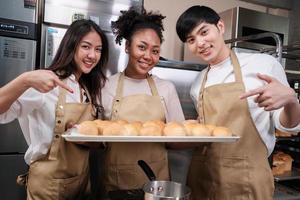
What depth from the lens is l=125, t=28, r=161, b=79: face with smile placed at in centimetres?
136

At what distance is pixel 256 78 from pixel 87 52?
2.34 ft

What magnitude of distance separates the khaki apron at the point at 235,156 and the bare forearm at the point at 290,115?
0.47ft

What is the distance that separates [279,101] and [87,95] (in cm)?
78

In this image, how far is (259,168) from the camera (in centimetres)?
121

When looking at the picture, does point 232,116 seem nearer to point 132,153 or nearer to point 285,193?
point 132,153

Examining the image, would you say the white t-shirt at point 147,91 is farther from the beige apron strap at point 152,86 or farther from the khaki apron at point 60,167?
the khaki apron at point 60,167

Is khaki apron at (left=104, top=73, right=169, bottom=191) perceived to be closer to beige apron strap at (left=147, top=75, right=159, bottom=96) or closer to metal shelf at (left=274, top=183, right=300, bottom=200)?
beige apron strap at (left=147, top=75, right=159, bottom=96)

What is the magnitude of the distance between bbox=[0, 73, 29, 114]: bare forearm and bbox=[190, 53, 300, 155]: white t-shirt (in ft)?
2.57

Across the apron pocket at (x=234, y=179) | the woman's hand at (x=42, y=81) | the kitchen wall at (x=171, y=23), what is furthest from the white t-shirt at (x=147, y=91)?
the kitchen wall at (x=171, y=23)

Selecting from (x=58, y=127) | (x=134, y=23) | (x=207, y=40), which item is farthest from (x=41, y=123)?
(x=207, y=40)

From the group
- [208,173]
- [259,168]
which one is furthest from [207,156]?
[259,168]

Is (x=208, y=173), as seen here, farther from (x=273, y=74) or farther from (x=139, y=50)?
(x=139, y=50)

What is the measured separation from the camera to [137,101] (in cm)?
138

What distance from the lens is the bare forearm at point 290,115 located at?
1017 mm
